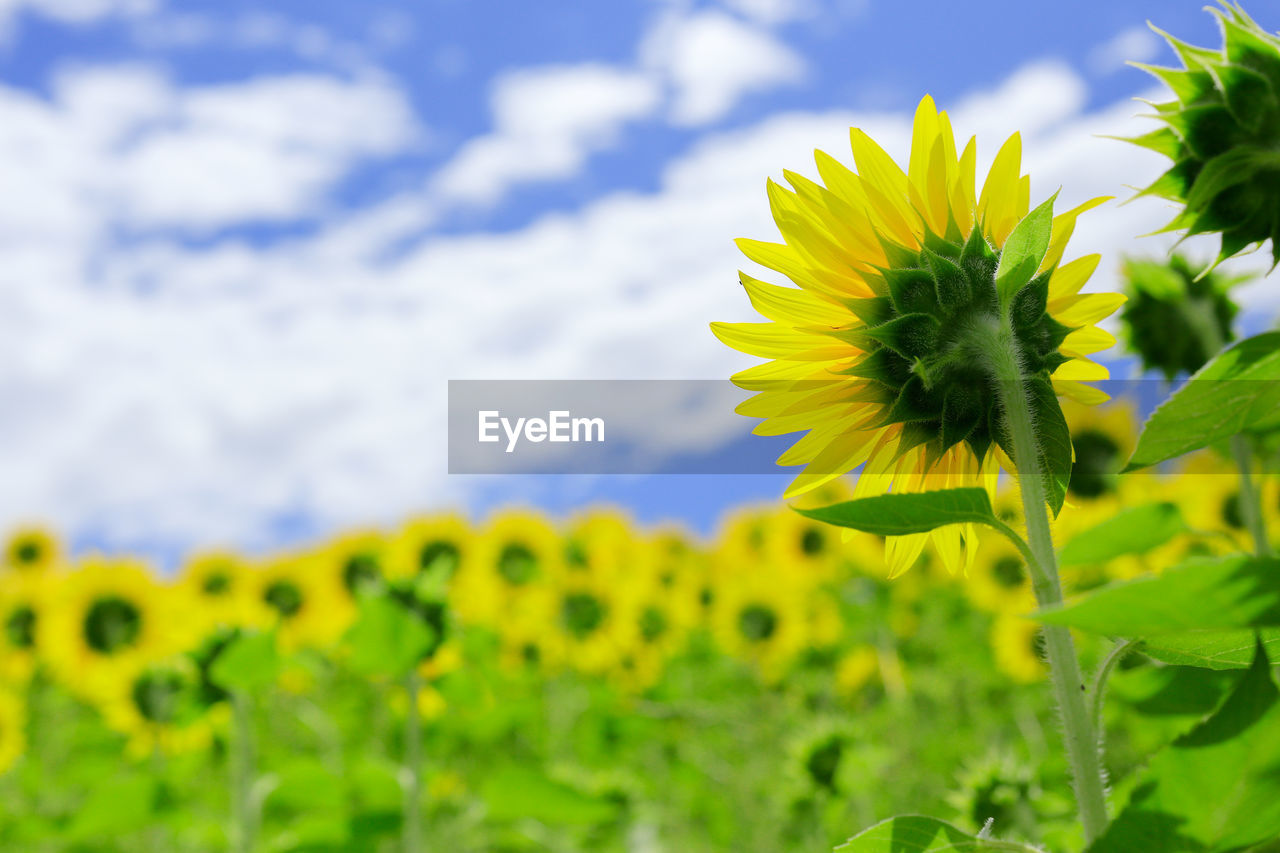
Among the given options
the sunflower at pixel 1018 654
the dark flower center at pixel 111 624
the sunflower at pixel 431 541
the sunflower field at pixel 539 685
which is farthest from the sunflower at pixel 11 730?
the sunflower at pixel 1018 654

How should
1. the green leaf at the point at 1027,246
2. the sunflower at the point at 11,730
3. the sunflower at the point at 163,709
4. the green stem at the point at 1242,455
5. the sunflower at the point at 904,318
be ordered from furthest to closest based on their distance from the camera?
the sunflower at the point at 11,730 → the sunflower at the point at 163,709 → the green stem at the point at 1242,455 → the sunflower at the point at 904,318 → the green leaf at the point at 1027,246

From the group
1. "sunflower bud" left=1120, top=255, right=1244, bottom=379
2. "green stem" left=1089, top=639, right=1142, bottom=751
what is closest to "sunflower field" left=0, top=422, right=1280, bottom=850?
A: "sunflower bud" left=1120, top=255, right=1244, bottom=379

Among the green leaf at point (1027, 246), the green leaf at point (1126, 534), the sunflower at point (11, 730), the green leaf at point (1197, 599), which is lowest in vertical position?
the sunflower at point (11, 730)

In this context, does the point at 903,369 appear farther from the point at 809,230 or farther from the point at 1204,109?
the point at 1204,109

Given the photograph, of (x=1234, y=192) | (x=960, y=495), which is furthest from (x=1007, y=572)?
(x=960, y=495)

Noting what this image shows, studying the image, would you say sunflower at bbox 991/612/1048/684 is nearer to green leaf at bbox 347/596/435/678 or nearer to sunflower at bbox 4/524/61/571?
green leaf at bbox 347/596/435/678

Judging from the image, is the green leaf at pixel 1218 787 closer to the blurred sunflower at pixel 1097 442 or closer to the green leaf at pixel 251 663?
the green leaf at pixel 251 663
